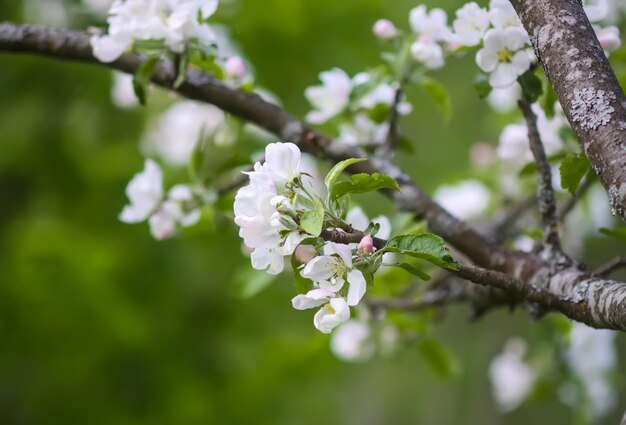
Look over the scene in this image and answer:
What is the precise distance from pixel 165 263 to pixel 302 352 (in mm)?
503

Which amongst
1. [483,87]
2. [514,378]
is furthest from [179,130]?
[483,87]

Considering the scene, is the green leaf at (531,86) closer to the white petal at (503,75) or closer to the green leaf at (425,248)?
the white petal at (503,75)

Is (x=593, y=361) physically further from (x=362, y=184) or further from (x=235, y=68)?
(x=362, y=184)

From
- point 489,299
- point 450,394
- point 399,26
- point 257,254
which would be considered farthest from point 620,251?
point 257,254

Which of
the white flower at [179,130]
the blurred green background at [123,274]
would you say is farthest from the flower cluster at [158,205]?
the blurred green background at [123,274]

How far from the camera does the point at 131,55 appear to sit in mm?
1105

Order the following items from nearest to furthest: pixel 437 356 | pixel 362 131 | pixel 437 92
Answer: pixel 437 92 < pixel 362 131 < pixel 437 356

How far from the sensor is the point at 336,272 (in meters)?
0.72

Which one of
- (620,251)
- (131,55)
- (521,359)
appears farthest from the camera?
(620,251)

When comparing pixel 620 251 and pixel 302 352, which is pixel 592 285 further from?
pixel 620 251

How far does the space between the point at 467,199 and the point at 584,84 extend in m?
1.09

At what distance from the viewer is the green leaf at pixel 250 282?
1241 mm

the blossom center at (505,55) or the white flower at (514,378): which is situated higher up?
the blossom center at (505,55)

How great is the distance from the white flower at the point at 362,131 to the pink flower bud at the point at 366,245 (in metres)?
0.56
